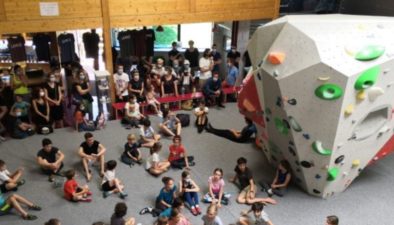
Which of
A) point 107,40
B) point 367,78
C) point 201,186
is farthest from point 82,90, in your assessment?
point 367,78

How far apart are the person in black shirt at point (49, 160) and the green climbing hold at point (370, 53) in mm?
5195

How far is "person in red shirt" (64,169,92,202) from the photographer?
6.27 metres

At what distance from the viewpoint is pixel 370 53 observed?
552 centimetres

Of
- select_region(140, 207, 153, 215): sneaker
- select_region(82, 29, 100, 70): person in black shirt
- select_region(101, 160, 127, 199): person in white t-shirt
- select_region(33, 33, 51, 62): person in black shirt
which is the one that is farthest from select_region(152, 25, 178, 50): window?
select_region(140, 207, 153, 215): sneaker

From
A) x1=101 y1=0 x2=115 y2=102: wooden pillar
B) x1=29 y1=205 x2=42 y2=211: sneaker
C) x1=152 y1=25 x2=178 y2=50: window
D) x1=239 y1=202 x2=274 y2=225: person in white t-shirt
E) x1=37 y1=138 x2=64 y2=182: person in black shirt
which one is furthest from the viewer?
x1=152 y1=25 x2=178 y2=50: window

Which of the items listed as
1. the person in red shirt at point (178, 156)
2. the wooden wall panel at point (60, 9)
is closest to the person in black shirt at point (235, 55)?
the wooden wall panel at point (60, 9)

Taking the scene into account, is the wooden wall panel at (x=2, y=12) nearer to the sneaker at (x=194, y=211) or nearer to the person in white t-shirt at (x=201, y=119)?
the person in white t-shirt at (x=201, y=119)

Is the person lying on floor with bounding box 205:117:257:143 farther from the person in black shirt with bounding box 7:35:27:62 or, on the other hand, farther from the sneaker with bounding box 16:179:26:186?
the person in black shirt with bounding box 7:35:27:62

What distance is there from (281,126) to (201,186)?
1783mm

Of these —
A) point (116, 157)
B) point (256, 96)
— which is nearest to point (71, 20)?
point (116, 157)

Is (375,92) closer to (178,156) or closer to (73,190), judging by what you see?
(178,156)

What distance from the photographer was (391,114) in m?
6.16

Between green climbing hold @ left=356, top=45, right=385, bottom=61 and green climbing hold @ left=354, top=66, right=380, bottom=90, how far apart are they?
172 mm

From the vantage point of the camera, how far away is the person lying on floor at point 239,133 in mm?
8445
